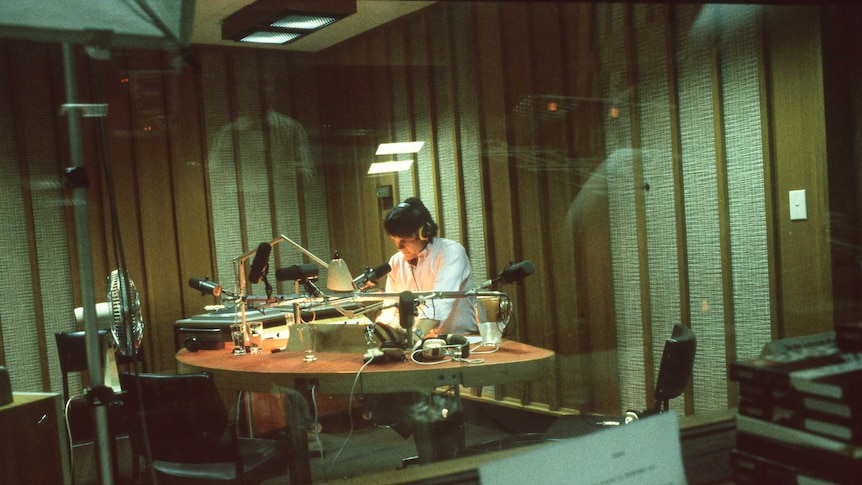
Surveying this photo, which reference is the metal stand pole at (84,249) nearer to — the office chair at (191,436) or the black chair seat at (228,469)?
the office chair at (191,436)

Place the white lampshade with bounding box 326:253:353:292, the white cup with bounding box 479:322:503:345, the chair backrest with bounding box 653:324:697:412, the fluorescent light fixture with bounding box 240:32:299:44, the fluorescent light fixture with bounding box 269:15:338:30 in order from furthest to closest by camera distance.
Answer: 1. the fluorescent light fixture with bounding box 240:32:299:44
2. the fluorescent light fixture with bounding box 269:15:338:30
3. the white lampshade with bounding box 326:253:353:292
4. the white cup with bounding box 479:322:503:345
5. the chair backrest with bounding box 653:324:697:412

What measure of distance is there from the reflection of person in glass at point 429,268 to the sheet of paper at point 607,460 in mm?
2284

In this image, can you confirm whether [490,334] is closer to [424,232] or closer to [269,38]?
[424,232]

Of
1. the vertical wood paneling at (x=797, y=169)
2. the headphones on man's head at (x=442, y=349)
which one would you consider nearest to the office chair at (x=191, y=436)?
the headphones on man's head at (x=442, y=349)

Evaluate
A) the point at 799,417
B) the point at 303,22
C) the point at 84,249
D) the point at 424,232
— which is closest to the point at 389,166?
the point at 303,22

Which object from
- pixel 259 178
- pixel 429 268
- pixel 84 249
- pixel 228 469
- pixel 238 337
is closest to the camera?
pixel 84 249

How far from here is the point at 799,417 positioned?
69 centimetres

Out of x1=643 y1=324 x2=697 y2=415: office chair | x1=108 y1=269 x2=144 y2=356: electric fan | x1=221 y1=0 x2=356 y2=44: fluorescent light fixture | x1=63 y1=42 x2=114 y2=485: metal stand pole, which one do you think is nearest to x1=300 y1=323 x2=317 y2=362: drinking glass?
x1=108 y1=269 x2=144 y2=356: electric fan

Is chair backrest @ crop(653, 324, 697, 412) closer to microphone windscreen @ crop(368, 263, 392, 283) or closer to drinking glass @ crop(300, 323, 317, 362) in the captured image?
microphone windscreen @ crop(368, 263, 392, 283)

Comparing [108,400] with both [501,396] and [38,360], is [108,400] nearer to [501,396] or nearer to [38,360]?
[501,396]

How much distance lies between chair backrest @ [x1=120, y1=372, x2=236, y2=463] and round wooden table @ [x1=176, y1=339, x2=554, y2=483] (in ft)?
0.68

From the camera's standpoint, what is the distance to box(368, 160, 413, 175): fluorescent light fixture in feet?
15.9

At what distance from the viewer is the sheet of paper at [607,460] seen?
614 mm

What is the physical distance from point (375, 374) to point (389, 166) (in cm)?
288
